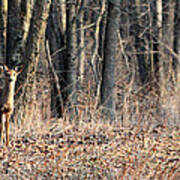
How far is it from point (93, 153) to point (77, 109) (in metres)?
2.73

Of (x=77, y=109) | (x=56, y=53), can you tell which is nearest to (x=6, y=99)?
(x=77, y=109)

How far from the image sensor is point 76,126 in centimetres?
980

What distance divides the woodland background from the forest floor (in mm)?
18

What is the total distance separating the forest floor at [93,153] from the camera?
7773 mm

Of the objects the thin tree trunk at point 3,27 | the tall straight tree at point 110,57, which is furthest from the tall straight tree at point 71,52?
the thin tree trunk at point 3,27

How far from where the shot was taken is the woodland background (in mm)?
8062

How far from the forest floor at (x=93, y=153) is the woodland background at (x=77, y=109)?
2 centimetres

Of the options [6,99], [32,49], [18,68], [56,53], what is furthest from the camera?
[56,53]

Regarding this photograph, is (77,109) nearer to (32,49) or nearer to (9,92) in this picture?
(32,49)

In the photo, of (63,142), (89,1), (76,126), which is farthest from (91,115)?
(89,1)

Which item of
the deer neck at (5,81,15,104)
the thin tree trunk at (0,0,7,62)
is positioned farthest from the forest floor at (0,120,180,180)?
the thin tree trunk at (0,0,7,62)

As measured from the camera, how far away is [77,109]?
1106 centimetres

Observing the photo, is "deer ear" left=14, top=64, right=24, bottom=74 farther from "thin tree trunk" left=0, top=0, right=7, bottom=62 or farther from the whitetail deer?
"thin tree trunk" left=0, top=0, right=7, bottom=62

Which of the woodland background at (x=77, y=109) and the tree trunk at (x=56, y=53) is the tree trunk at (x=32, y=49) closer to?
the woodland background at (x=77, y=109)
